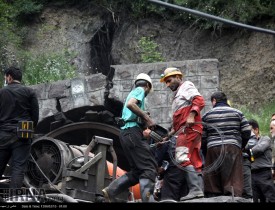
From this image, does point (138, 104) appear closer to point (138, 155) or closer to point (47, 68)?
point (138, 155)

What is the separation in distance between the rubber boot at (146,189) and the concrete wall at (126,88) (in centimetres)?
499

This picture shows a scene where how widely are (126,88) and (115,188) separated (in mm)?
5370

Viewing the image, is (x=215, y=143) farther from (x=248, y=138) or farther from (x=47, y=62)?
(x=47, y=62)

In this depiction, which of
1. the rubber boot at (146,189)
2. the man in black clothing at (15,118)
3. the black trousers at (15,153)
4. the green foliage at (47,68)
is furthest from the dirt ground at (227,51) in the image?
the black trousers at (15,153)

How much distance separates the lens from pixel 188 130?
11.9 metres

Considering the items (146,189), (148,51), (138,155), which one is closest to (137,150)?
(138,155)

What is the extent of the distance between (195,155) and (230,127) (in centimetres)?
67

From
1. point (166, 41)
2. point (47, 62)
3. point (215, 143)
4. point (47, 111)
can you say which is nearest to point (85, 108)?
point (47, 111)

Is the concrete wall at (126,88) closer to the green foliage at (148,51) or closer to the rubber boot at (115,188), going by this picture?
the green foliage at (148,51)

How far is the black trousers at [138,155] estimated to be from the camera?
11922 mm

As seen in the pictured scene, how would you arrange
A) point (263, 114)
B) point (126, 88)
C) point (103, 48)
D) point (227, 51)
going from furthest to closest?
1. point (103, 48)
2. point (227, 51)
3. point (263, 114)
4. point (126, 88)

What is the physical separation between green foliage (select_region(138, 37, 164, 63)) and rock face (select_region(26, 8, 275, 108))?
0.22 m

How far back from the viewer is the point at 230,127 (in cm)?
1223

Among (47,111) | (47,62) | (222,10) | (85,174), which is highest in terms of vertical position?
(222,10)
